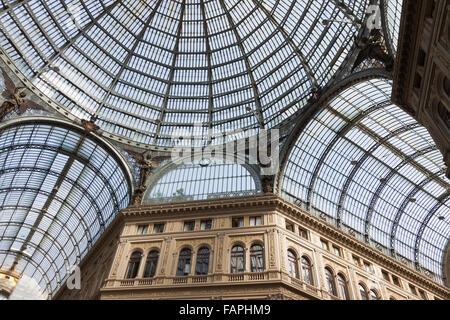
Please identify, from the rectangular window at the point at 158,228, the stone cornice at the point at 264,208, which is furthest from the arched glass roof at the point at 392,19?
the rectangular window at the point at 158,228

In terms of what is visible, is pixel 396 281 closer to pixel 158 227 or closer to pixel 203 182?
pixel 203 182

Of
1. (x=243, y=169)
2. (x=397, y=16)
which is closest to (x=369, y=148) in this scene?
(x=243, y=169)

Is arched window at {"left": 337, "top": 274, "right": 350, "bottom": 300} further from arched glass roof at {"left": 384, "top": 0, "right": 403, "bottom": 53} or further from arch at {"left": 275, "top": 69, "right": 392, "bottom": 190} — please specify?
arched glass roof at {"left": 384, "top": 0, "right": 403, "bottom": 53}

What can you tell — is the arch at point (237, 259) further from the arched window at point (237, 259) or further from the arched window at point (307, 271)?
the arched window at point (307, 271)

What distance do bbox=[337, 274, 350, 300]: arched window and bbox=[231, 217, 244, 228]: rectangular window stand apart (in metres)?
10.4

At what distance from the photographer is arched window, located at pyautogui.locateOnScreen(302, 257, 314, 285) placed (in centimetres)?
3269

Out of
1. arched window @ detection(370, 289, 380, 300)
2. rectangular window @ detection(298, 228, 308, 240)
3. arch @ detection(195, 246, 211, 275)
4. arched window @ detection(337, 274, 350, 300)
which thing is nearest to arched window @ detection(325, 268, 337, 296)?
arched window @ detection(337, 274, 350, 300)

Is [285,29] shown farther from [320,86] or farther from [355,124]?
[355,124]

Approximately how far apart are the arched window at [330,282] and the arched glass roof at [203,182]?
33.4 ft

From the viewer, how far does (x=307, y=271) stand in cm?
3341

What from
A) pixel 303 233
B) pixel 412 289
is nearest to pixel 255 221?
pixel 303 233

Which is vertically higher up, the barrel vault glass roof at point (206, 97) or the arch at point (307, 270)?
the barrel vault glass roof at point (206, 97)

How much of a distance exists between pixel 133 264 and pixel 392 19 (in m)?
29.1

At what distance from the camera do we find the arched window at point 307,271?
107ft
